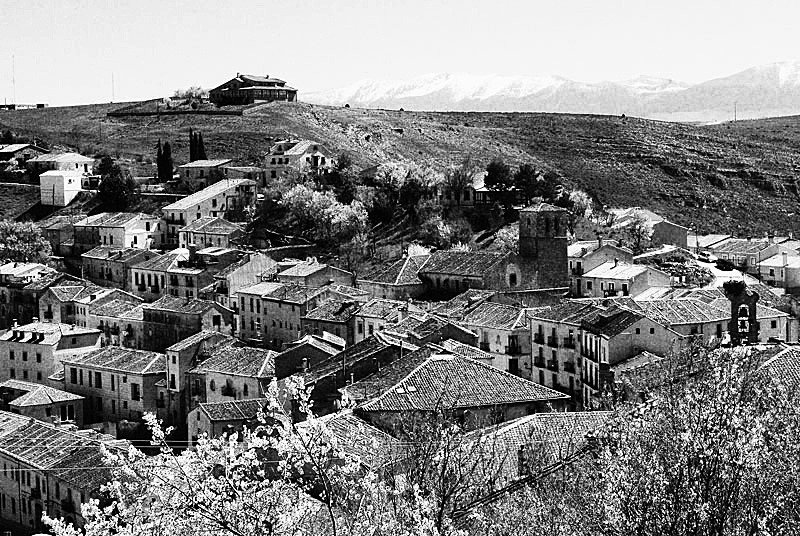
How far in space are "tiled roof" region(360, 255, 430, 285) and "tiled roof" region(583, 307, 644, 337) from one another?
18.7m

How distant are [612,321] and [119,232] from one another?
149 ft

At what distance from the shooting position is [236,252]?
69938 millimetres

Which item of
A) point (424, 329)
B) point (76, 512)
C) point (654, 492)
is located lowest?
point (76, 512)

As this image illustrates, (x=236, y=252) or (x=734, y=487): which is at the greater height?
(x=734, y=487)

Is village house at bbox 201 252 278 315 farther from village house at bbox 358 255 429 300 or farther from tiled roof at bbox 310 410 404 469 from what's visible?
tiled roof at bbox 310 410 404 469

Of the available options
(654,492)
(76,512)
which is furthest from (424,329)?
(654,492)

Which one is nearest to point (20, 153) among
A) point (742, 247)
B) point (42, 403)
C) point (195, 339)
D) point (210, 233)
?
point (210, 233)

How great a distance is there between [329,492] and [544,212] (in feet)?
158

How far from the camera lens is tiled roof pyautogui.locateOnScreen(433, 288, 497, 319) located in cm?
5230

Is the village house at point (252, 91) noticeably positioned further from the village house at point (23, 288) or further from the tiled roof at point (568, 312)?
the tiled roof at point (568, 312)

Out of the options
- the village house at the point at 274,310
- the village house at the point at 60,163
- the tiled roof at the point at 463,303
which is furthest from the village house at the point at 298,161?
the tiled roof at the point at 463,303

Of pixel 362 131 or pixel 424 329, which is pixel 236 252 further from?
pixel 362 131

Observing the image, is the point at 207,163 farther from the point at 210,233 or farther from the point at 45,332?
the point at 45,332

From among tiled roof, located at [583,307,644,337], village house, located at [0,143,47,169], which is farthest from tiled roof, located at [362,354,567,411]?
village house, located at [0,143,47,169]
